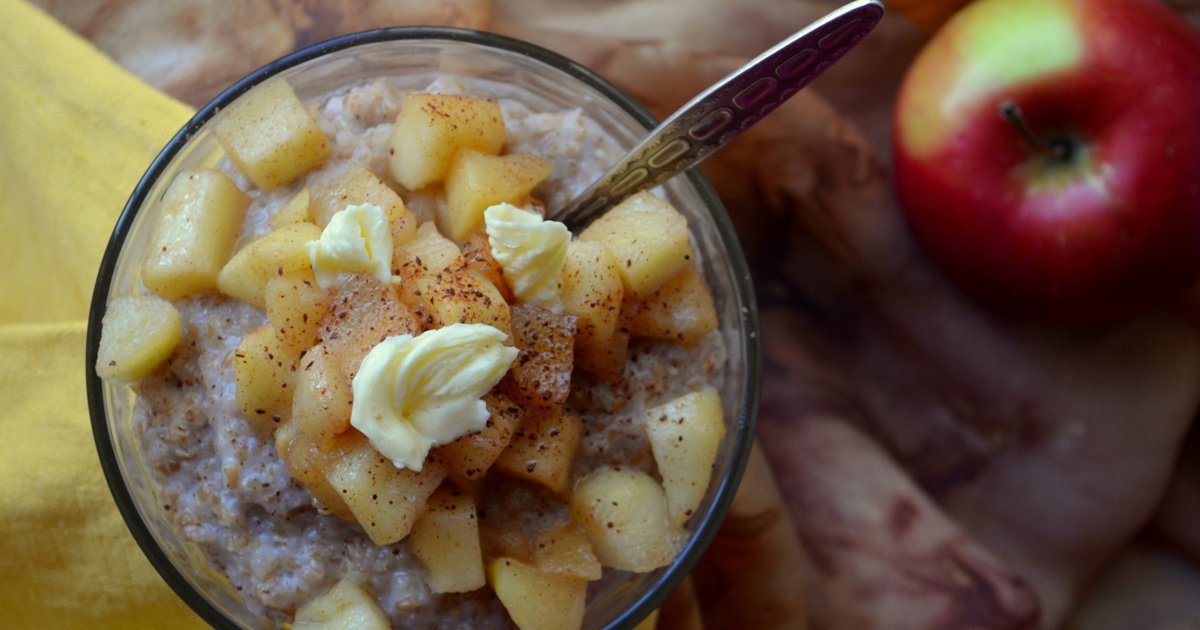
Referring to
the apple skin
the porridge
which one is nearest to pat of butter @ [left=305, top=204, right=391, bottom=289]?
the porridge

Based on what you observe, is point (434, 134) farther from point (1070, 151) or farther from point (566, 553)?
point (1070, 151)

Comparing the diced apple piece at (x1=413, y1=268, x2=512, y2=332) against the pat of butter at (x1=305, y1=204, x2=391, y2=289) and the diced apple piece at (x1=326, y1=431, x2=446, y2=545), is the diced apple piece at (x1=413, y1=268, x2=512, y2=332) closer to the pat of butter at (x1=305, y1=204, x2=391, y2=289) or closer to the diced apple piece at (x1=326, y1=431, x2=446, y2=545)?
the pat of butter at (x1=305, y1=204, x2=391, y2=289)

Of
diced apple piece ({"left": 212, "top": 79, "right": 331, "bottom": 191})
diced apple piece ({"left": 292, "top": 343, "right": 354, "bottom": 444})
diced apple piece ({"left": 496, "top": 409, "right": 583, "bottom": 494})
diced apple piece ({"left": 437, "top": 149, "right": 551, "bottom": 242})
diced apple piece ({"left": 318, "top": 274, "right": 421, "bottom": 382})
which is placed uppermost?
diced apple piece ({"left": 212, "top": 79, "right": 331, "bottom": 191})

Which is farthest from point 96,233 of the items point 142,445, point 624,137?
point 624,137

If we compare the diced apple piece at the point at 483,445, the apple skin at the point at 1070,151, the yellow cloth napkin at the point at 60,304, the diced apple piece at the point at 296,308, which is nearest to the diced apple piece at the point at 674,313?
the diced apple piece at the point at 483,445

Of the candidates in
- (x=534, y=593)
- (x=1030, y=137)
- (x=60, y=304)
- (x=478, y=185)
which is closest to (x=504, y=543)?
(x=534, y=593)

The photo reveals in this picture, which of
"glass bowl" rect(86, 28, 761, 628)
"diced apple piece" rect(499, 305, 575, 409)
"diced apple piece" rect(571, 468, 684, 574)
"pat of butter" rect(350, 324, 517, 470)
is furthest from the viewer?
"glass bowl" rect(86, 28, 761, 628)
